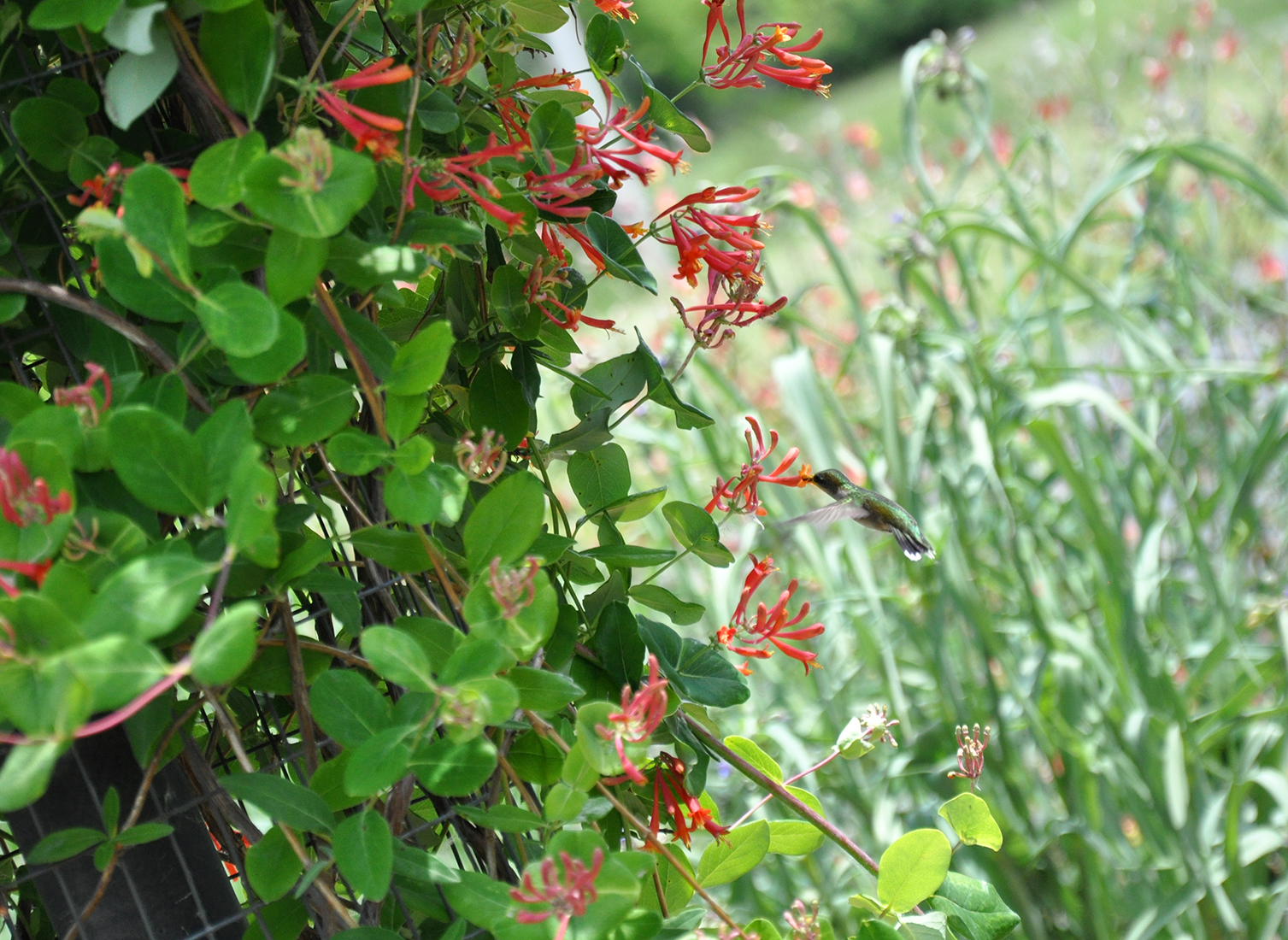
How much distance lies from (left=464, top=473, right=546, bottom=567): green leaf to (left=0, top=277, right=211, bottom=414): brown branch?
105 mm

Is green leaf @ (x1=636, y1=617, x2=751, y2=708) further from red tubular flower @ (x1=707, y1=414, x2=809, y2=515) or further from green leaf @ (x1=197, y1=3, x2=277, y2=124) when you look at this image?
green leaf @ (x1=197, y1=3, x2=277, y2=124)

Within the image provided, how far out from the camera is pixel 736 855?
439mm

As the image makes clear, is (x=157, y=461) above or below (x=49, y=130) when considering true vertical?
below

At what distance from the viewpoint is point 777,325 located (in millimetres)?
1223

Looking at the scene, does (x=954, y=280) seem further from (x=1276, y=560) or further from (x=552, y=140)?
(x=552, y=140)

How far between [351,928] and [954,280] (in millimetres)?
2868

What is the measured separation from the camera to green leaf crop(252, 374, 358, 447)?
354 mm

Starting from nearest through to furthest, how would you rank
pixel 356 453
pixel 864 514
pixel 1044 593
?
pixel 356 453, pixel 864 514, pixel 1044 593

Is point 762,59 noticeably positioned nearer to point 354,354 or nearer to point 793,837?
point 354,354

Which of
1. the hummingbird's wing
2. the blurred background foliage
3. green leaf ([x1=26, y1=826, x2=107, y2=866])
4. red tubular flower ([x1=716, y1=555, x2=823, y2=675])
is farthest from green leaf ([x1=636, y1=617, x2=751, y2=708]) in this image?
the blurred background foliage

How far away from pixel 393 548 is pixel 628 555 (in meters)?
0.11

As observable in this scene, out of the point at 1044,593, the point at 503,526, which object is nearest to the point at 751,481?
the point at 503,526

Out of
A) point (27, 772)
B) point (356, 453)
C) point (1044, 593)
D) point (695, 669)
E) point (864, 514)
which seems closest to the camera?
point (27, 772)

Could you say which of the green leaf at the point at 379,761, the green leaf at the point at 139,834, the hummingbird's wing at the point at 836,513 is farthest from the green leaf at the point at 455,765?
the hummingbird's wing at the point at 836,513
